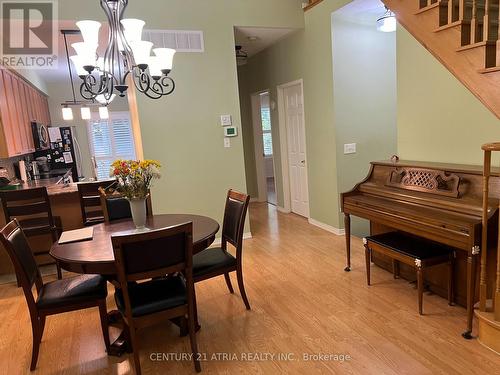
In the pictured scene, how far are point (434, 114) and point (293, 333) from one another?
2203 mm

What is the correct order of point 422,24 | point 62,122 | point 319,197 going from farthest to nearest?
1. point 62,122
2. point 319,197
3. point 422,24

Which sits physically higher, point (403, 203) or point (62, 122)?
point (62, 122)

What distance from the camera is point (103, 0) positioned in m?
2.46

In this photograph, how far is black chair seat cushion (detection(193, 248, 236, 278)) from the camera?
2549mm

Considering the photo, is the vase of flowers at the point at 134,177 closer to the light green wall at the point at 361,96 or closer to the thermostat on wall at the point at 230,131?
the thermostat on wall at the point at 230,131

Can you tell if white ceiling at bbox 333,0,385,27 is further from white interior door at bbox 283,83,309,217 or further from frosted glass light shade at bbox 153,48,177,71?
frosted glass light shade at bbox 153,48,177,71

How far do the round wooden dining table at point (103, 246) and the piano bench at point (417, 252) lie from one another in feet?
4.47

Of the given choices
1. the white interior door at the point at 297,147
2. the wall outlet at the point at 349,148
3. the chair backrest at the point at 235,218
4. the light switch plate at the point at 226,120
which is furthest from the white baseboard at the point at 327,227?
the chair backrest at the point at 235,218

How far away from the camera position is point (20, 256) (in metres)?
2.11

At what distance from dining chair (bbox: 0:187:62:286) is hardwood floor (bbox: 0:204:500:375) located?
0.62 meters


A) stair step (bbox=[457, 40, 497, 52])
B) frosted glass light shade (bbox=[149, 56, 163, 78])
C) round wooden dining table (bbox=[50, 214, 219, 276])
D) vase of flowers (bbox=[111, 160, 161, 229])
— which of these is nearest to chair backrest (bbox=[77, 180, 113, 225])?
round wooden dining table (bbox=[50, 214, 219, 276])

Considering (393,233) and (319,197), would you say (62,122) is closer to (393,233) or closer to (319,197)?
(319,197)

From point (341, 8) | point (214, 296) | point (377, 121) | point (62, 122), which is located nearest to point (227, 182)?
point (214, 296)

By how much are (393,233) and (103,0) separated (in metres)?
2.88
